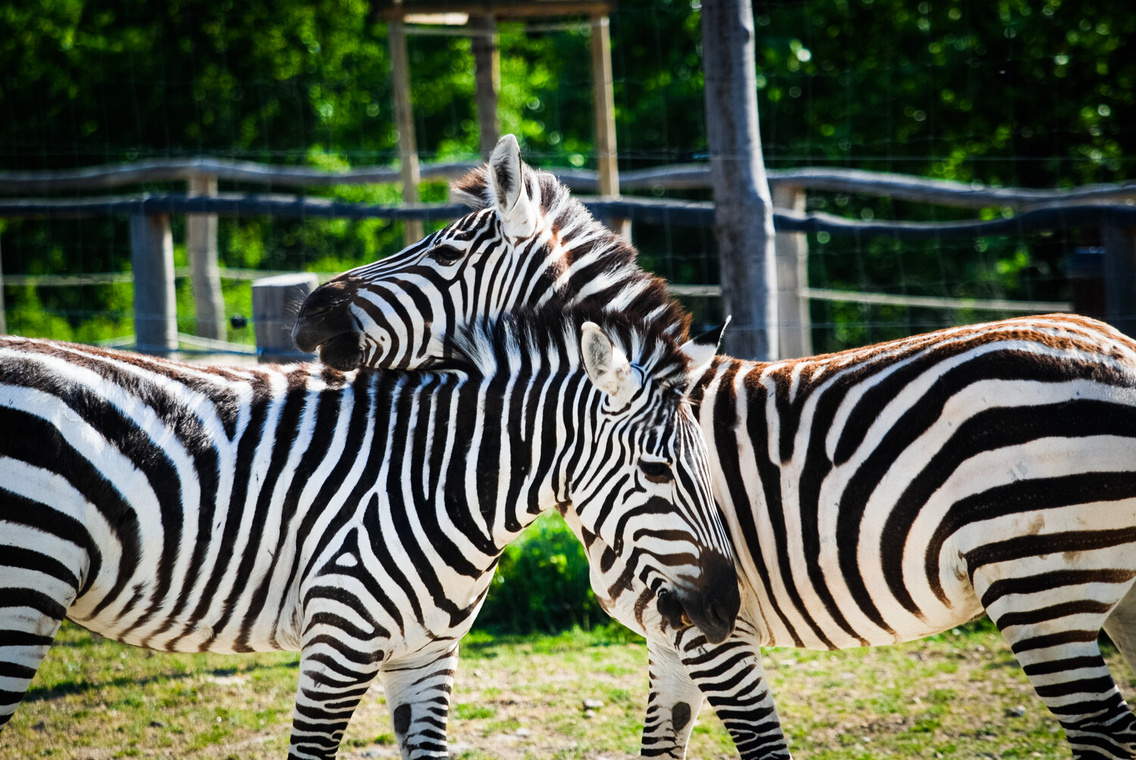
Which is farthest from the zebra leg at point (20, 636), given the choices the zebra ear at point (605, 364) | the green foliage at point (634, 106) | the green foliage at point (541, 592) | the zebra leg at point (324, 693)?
the green foliage at point (634, 106)

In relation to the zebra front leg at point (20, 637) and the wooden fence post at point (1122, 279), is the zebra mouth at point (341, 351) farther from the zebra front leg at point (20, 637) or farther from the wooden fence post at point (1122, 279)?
the wooden fence post at point (1122, 279)

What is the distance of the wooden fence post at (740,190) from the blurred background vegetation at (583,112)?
2.50 ft

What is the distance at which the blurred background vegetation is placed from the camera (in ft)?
37.1

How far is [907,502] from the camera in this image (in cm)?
267

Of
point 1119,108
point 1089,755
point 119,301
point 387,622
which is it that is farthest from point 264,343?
point 119,301

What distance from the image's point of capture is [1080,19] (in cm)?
1152

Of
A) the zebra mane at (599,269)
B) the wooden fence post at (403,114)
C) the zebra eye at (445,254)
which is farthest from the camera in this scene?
the wooden fence post at (403,114)

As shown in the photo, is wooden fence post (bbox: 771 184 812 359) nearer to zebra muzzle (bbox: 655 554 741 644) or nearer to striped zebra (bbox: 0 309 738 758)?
striped zebra (bbox: 0 309 738 758)

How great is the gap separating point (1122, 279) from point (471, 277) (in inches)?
130

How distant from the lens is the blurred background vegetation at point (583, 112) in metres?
11.3

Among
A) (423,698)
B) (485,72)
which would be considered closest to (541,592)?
(423,698)

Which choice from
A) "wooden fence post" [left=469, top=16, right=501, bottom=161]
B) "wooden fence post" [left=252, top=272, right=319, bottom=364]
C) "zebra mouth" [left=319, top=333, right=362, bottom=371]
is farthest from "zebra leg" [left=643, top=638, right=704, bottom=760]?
"wooden fence post" [left=469, top=16, right=501, bottom=161]

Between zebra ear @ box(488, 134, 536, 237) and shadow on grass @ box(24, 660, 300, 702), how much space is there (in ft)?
8.69

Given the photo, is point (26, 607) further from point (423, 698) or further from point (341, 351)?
point (341, 351)
